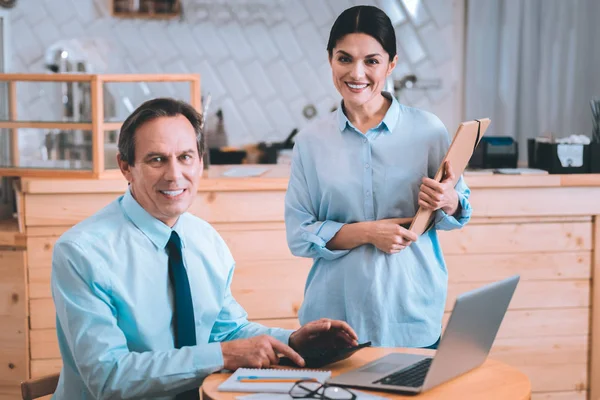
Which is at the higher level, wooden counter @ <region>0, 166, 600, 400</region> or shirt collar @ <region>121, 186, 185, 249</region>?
shirt collar @ <region>121, 186, 185, 249</region>

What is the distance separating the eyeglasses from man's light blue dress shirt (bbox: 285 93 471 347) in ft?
2.30

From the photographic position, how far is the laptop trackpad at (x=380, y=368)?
1542mm

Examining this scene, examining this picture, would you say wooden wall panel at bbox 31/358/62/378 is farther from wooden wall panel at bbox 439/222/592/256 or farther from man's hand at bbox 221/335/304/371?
man's hand at bbox 221/335/304/371

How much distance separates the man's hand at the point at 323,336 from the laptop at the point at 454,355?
8 centimetres

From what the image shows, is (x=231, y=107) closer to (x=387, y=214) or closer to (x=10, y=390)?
(x=10, y=390)

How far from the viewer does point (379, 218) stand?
2.13m

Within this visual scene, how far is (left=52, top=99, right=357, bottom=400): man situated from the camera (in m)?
1.53

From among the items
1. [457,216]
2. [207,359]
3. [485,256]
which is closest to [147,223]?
[207,359]

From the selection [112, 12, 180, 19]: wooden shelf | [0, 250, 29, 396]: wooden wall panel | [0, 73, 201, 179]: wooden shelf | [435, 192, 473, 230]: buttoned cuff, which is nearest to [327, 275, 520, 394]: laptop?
[435, 192, 473, 230]: buttoned cuff

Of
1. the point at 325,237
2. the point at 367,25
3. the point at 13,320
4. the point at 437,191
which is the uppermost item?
the point at 367,25

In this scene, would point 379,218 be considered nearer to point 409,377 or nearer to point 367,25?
point 367,25

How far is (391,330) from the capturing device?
6.97 ft

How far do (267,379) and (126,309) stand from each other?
1.08ft

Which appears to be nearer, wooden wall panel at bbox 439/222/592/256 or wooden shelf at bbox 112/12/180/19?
wooden wall panel at bbox 439/222/592/256
